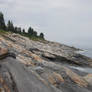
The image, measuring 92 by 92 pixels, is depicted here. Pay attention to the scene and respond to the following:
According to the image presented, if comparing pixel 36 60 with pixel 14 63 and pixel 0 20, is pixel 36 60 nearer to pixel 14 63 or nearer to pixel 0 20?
pixel 14 63

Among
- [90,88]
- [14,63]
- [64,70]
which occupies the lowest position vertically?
[90,88]

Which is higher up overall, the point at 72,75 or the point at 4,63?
the point at 4,63

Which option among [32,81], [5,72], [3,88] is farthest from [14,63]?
[3,88]

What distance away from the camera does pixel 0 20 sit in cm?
9781

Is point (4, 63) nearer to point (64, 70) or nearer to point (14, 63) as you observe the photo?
point (14, 63)

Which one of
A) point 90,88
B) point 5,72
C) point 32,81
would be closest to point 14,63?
point 5,72

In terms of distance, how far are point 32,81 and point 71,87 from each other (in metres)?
5.05

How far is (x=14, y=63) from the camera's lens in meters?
16.4

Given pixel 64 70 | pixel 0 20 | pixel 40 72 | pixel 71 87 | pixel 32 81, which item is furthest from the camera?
pixel 0 20

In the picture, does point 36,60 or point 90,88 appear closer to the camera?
point 90,88

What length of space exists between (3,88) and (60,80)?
7250mm

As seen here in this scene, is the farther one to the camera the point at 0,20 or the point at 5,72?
the point at 0,20

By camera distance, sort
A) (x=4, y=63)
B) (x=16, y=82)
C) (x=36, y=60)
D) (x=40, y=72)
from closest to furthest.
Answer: (x=16, y=82), (x=4, y=63), (x=40, y=72), (x=36, y=60)

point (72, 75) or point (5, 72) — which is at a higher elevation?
point (5, 72)
